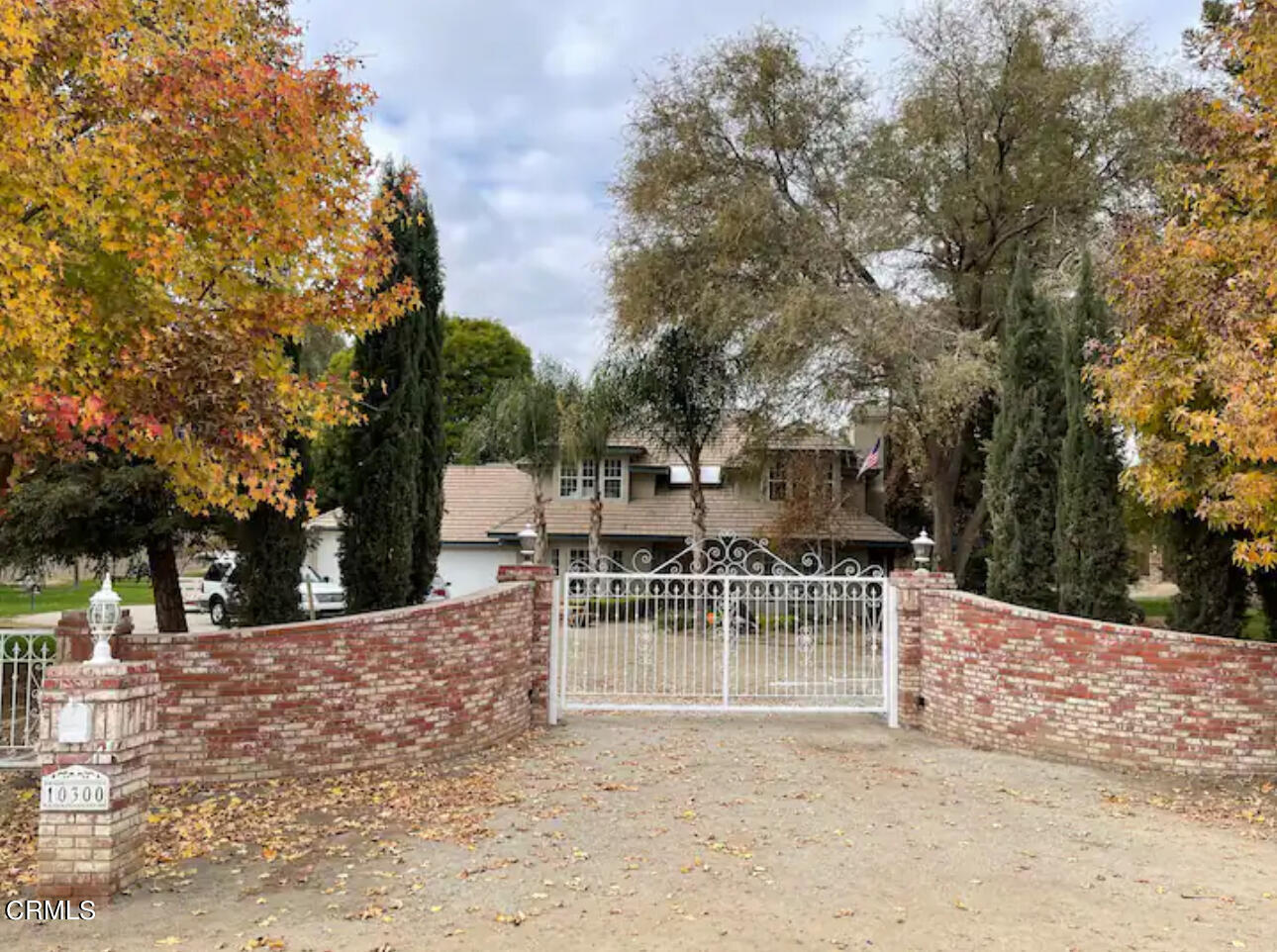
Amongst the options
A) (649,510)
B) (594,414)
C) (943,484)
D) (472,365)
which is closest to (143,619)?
(594,414)

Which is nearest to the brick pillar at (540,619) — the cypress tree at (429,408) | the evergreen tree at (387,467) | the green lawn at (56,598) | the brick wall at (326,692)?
the brick wall at (326,692)

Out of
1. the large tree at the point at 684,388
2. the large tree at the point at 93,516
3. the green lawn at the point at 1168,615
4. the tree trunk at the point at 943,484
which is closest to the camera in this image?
the large tree at the point at 93,516

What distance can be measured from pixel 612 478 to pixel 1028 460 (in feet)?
52.8

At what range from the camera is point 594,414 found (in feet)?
75.0

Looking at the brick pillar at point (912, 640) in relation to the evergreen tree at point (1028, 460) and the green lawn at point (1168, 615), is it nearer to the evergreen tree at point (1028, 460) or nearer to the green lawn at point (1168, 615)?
the evergreen tree at point (1028, 460)

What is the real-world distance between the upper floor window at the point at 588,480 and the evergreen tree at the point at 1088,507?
1684cm

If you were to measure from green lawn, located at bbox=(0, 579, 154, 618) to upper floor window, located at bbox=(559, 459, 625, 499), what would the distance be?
11796 millimetres

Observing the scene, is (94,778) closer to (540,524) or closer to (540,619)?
(540,619)

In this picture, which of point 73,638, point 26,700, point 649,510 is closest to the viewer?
point 73,638

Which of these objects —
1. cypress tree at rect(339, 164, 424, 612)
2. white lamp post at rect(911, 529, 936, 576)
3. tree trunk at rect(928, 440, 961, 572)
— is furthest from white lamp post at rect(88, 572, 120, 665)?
tree trunk at rect(928, 440, 961, 572)

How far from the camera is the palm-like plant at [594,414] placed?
22812 mm

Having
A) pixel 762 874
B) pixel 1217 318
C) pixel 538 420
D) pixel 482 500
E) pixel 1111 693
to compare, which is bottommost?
pixel 762 874

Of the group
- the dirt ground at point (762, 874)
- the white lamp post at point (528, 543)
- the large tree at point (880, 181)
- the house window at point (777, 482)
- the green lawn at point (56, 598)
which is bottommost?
the green lawn at point (56, 598)

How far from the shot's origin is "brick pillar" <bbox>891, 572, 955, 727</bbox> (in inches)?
394
